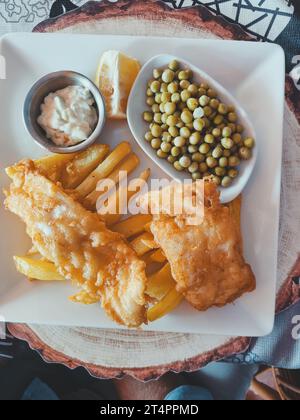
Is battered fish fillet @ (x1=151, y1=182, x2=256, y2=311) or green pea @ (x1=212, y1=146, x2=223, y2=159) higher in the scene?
green pea @ (x1=212, y1=146, x2=223, y2=159)

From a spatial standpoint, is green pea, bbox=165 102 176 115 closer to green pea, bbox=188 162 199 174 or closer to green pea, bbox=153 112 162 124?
green pea, bbox=153 112 162 124

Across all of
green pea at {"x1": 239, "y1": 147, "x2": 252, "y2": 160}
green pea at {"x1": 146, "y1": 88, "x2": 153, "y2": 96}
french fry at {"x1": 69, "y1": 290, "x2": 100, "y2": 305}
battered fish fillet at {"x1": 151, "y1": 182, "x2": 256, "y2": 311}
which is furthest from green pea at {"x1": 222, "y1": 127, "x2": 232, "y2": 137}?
french fry at {"x1": 69, "y1": 290, "x2": 100, "y2": 305}

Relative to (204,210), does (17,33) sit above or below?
above

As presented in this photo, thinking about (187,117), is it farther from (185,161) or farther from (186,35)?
(186,35)

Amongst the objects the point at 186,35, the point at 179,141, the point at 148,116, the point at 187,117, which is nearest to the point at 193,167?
the point at 179,141

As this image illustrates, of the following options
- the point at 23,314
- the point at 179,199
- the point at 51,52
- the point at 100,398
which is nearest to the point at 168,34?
the point at 51,52

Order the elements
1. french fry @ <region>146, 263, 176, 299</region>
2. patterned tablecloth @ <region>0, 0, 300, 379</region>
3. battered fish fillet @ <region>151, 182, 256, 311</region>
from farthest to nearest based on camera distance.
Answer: patterned tablecloth @ <region>0, 0, 300, 379</region>
french fry @ <region>146, 263, 176, 299</region>
battered fish fillet @ <region>151, 182, 256, 311</region>

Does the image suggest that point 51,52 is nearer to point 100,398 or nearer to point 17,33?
point 17,33
